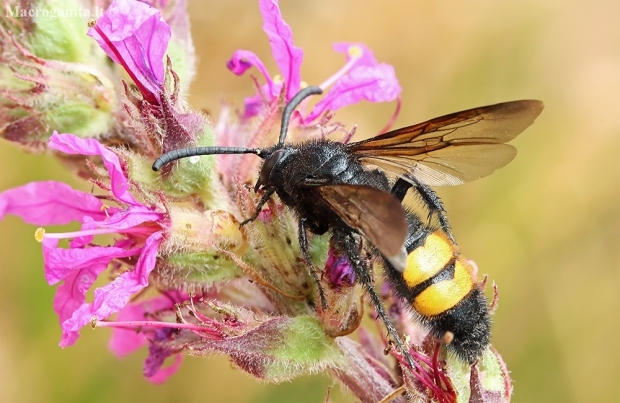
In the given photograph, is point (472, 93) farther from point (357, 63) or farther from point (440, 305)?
point (440, 305)

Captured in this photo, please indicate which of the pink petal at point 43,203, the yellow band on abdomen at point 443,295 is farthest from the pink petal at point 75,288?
the yellow band on abdomen at point 443,295

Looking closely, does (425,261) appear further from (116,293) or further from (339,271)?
(116,293)

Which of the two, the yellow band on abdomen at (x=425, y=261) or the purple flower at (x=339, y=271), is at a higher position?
the yellow band on abdomen at (x=425, y=261)

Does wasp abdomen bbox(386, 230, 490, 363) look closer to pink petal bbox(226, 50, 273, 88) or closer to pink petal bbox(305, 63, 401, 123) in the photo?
pink petal bbox(305, 63, 401, 123)

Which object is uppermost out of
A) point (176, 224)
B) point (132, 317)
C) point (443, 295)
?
point (443, 295)

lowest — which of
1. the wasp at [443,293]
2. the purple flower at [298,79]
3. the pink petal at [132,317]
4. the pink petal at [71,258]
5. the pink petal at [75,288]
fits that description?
the pink petal at [132,317]

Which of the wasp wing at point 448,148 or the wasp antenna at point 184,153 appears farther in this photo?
the wasp wing at point 448,148

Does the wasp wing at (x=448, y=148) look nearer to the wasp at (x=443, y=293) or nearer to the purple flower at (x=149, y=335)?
the wasp at (x=443, y=293)

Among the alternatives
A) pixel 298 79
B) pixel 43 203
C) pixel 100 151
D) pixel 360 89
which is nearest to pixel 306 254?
pixel 100 151
